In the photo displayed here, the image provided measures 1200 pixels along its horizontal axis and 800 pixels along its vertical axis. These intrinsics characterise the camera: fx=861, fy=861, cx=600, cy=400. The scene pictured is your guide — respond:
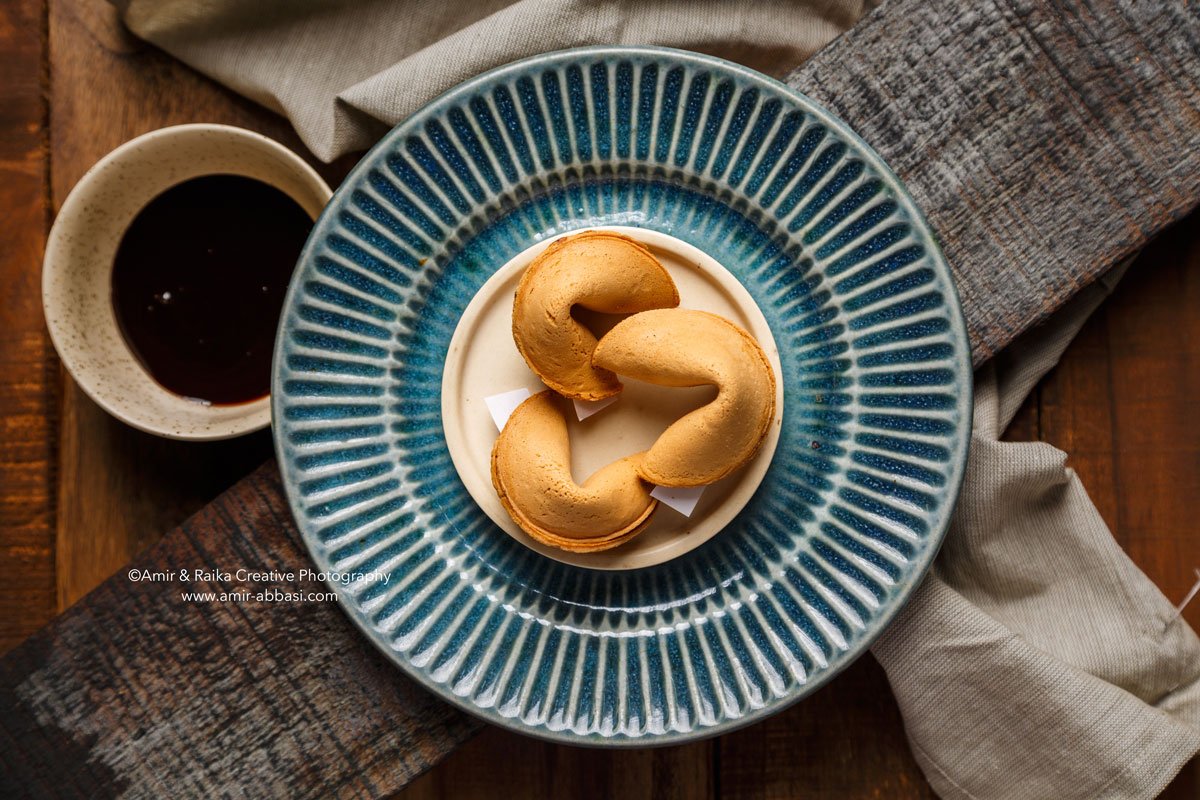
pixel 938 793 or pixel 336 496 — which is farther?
pixel 938 793

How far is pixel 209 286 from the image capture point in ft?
3.26

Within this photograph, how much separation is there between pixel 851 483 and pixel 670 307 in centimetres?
24

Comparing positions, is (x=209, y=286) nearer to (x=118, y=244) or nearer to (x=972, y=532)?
(x=118, y=244)

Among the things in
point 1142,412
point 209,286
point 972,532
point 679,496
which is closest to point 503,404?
point 679,496

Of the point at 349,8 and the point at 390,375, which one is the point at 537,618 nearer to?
the point at 390,375

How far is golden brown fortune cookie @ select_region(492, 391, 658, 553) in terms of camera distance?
29.5 inches

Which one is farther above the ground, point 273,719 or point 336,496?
point 336,496

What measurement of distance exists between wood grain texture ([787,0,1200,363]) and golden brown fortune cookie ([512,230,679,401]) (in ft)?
0.89

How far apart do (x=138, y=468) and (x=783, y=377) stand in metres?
0.75

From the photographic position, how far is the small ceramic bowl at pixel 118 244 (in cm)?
90

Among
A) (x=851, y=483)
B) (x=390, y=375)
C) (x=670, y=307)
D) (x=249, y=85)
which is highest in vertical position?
(x=249, y=85)

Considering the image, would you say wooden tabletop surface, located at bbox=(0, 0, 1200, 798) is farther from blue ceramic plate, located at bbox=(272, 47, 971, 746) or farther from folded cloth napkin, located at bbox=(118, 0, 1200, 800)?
blue ceramic plate, located at bbox=(272, 47, 971, 746)

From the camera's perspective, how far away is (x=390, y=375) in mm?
847

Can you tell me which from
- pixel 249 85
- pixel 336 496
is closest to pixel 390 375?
pixel 336 496
